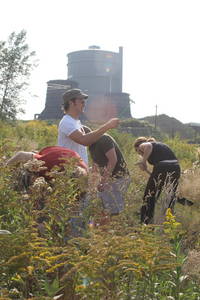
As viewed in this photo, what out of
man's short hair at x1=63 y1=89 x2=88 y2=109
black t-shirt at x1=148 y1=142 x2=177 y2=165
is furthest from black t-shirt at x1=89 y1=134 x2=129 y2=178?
black t-shirt at x1=148 y1=142 x2=177 y2=165

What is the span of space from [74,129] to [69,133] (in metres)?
0.05

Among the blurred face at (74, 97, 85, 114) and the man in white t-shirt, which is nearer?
the man in white t-shirt

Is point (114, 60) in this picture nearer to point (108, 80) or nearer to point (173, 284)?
point (108, 80)

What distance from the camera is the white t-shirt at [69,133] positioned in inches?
164

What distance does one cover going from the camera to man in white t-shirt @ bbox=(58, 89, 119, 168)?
402cm

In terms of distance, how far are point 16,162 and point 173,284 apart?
1346 mm

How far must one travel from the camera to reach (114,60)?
121 meters

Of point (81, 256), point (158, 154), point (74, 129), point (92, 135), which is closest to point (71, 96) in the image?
point (74, 129)

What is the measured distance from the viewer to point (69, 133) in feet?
13.6

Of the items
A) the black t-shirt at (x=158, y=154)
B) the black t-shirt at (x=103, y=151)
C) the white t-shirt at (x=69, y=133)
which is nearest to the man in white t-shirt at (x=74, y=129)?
the white t-shirt at (x=69, y=133)

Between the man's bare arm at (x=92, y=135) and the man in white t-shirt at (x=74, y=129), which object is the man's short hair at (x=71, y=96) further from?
the man's bare arm at (x=92, y=135)

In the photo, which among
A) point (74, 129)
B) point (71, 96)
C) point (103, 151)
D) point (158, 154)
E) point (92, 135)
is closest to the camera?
point (92, 135)

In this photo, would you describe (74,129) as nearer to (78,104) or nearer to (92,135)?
(92,135)

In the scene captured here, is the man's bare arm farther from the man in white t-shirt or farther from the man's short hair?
the man's short hair
